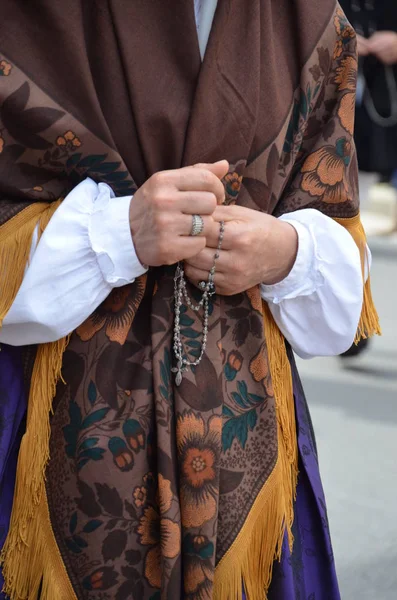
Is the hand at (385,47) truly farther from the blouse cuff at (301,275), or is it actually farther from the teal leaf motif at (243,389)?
the teal leaf motif at (243,389)

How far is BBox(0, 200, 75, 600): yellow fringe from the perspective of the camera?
1445 mm

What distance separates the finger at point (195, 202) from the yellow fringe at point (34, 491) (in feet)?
0.68

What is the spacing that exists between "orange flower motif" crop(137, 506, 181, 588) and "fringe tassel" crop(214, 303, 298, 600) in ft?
0.32

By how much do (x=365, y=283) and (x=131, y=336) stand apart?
0.49 metres

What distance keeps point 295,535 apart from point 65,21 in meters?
0.91

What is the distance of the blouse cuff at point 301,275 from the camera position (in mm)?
1519

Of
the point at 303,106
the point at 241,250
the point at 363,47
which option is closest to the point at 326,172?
the point at 303,106

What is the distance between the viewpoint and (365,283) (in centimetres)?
173

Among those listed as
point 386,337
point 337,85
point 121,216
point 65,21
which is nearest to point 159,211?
point 121,216

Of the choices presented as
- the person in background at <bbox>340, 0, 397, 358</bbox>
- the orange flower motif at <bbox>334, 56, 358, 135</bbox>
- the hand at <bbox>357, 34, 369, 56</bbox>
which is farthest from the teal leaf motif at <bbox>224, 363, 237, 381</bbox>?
the hand at <bbox>357, 34, 369, 56</bbox>

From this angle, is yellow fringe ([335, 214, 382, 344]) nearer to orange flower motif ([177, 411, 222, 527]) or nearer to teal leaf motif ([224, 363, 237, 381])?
teal leaf motif ([224, 363, 237, 381])

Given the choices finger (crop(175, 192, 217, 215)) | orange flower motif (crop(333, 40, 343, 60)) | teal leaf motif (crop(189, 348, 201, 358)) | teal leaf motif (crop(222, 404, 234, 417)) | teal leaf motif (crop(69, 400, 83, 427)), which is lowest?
teal leaf motif (crop(222, 404, 234, 417))

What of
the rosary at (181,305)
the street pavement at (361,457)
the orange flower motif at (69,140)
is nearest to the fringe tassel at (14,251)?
the orange flower motif at (69,140)

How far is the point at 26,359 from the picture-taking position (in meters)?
1.49
